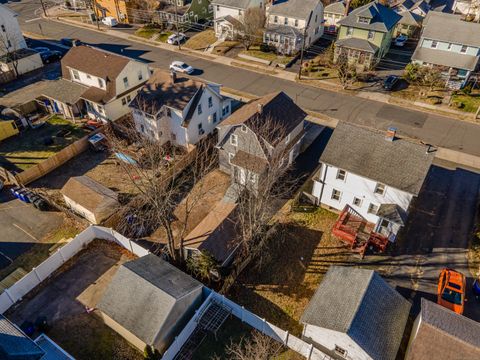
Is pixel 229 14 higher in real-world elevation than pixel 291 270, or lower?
higher

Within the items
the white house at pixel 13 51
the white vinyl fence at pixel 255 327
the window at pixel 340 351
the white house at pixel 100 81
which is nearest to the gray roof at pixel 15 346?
the white vinyl fence at pixel 255 327

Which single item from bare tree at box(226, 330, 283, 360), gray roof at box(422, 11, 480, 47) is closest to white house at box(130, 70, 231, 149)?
bare tree at box(226, 330, 283, 360)

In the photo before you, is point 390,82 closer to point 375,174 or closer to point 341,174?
point 341,174

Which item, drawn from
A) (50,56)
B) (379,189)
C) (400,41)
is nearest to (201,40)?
(50,56)

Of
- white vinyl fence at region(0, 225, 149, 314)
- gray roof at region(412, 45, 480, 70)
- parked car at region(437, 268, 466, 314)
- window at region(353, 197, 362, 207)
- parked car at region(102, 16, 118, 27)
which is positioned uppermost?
gray roof at region(412, 45, 480, 70)

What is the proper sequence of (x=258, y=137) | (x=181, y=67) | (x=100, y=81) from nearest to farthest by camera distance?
(x=258, y=137)
(x=100, y=81)
(x=181, y=67)

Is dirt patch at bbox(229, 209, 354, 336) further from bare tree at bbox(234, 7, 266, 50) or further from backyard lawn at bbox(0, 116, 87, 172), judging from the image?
bare tree at bbox(234, 7, 266, 50)

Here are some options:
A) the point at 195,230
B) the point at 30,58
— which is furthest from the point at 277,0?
the point at 195,230

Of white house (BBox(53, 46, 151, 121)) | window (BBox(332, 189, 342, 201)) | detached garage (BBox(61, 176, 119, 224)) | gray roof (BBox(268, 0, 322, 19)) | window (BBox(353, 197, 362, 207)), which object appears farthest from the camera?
gray roof (BBox(268, 0, 322, 19))
